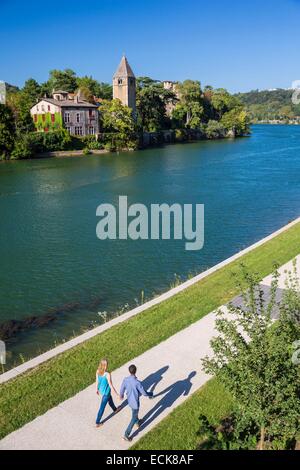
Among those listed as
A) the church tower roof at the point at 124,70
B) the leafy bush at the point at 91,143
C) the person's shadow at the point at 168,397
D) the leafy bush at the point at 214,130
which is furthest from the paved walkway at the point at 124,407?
the leafy bush at the point at 214,130

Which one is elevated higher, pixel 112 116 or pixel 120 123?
pixel 112 116

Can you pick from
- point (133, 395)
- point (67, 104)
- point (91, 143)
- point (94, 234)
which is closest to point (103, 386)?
point (133, 395)

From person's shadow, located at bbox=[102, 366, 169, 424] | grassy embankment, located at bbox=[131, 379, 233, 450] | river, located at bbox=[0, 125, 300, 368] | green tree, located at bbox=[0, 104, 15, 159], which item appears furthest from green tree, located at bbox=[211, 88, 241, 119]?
grassy embankment, located at bbox=[131, 379, 233, 450]

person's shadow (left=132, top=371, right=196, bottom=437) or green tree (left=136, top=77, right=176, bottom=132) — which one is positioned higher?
green tree (left=136, top=77, right=176, bottom=132)

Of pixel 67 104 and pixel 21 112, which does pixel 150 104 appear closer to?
pixel 67 104

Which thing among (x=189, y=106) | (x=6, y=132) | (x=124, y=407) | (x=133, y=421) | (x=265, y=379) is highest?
(x=189, y=106)

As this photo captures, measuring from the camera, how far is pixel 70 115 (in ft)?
240

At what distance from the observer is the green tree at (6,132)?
61.9 meters

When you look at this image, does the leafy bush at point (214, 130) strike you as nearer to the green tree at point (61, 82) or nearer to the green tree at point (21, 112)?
the green tree at point (61, 82)

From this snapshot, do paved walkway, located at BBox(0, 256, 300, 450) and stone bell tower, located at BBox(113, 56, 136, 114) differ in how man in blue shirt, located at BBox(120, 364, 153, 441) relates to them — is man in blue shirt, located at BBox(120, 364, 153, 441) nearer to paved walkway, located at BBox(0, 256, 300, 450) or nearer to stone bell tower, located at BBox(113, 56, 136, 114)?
paved walkway, located at BBox(0, 256, 300, 450)

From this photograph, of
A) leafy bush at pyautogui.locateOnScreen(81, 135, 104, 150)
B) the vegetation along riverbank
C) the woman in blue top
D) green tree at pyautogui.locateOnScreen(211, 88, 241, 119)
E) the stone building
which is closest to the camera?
the woman in blue top

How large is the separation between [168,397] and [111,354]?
2194mm

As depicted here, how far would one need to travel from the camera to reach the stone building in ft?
234

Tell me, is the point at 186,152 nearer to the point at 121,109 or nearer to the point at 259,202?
the point at 121,109
